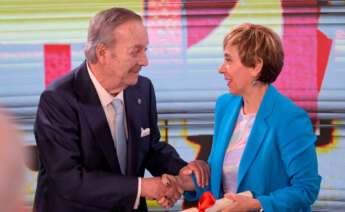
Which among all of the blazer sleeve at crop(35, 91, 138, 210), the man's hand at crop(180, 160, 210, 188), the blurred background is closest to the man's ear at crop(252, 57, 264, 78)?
the man's hand at crop(180, 160, 210, 188)

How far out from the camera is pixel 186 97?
11.4 ft

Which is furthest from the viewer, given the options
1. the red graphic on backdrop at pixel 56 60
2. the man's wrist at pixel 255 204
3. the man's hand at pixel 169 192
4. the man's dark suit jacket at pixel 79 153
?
the red graphic on backdrop at pixel 56 60

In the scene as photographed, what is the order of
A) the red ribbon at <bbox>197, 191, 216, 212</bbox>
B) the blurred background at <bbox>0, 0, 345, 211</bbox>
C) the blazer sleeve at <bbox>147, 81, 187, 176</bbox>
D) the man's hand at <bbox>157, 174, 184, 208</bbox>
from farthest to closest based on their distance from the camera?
the blurred background at <bbox>0, 0, 345, 211</bbox>
the blazer sleeve at <bbox>147, 81, 187, 176</bbox>
the man's hand at <bbox>157, 174, 184, 208</bbox>
the red ribbon at <bbox>197, 191, 216, 212</bbox>

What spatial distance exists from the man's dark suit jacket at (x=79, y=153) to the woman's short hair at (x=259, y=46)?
567 millimetres

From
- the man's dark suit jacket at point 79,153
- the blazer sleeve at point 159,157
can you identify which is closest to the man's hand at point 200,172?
the blazer sleeve at point 159,157

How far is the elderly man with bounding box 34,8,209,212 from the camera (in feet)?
6.65

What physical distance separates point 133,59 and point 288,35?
5.26 feet

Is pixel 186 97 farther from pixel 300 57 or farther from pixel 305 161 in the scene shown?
pixel 305 161

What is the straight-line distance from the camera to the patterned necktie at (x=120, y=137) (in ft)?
7.15

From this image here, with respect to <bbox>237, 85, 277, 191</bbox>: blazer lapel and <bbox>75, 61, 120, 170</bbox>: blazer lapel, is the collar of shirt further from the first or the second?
<bbox>237, 85, 277, 191</bbox>: blazer lapel

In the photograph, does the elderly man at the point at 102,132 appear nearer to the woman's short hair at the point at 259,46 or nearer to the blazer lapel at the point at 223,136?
the blazer lapel at the point at 223,136

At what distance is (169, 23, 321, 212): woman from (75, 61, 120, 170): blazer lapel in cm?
46

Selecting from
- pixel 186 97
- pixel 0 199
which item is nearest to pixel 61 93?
pixel 186 97

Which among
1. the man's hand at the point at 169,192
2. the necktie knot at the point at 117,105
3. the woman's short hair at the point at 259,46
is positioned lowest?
the man's hand at the point at 169,192
